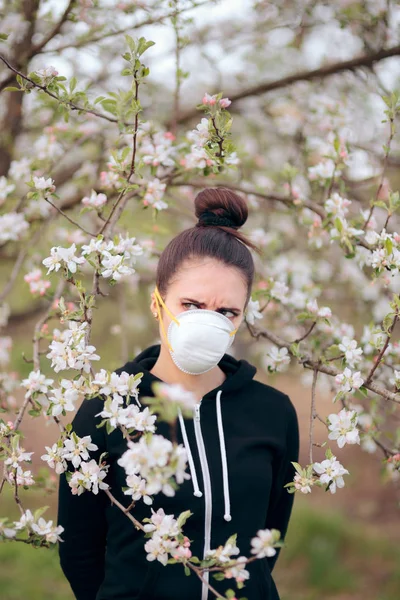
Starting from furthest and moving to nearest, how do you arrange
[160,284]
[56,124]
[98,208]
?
[56,124] < [98,208] < [160,284]

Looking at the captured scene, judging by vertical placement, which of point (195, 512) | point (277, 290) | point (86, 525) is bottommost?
point (86, 525)

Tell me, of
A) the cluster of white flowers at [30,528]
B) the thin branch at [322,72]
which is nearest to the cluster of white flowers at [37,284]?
the cluster of white flowers at [30,528]

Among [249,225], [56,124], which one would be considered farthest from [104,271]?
[249,225]

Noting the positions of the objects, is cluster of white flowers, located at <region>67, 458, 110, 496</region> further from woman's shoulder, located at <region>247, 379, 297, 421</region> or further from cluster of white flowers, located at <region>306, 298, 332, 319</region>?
cluster of white flowers, located at <region>306, 298, 332, 319</region>

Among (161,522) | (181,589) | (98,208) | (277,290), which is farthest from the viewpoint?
(277,290)

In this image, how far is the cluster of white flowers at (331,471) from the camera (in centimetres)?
156

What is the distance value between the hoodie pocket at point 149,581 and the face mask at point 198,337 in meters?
0.50

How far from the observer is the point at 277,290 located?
2.15 meters

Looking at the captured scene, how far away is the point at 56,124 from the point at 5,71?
1.04 feet

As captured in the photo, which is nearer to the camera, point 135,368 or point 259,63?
point 135,368

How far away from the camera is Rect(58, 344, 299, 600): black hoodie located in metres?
1.61

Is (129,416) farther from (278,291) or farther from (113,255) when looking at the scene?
(278,291)

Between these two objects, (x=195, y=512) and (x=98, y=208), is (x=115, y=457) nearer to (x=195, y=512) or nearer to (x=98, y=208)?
(x=195, y=512)

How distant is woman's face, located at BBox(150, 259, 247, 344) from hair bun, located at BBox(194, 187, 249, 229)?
0.17 meters
